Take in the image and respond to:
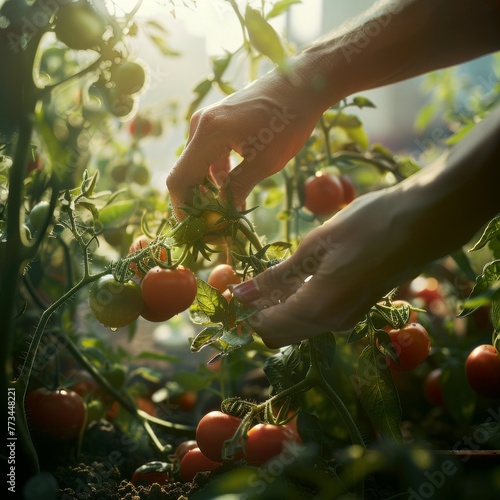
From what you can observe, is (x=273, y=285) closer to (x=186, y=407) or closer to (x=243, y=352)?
(x=243, y=352)

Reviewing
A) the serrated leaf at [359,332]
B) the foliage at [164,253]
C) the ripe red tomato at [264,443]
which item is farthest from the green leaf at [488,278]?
the ripe red tomato at [264,443]

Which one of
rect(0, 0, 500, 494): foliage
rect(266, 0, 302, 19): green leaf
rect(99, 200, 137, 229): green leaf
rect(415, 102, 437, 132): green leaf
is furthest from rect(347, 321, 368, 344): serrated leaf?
rect(415, 102, 437, 132): green leaf

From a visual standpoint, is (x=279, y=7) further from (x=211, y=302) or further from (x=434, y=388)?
(x=434, y=388)

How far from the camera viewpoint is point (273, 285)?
23.1 inches

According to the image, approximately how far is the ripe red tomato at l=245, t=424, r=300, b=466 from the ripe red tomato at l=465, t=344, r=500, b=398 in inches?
12.3

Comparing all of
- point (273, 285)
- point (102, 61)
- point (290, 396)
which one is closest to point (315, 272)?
point (273, 285)

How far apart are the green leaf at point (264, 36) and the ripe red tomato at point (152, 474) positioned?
489 millimetres

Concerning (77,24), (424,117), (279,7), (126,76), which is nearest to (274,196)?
(279,7)

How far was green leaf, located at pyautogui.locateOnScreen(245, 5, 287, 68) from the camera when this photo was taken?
60cm

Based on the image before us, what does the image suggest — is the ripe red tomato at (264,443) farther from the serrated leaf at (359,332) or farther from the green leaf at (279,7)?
the green leaf at (279,7)

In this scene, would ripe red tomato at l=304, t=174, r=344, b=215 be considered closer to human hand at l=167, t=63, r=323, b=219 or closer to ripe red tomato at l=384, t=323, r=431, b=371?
human hand at l=167, t=63, r=323, b=219

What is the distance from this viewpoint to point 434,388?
40.0 inches

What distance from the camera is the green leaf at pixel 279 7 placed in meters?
0.84

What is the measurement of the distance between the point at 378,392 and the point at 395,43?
1.41 ft
